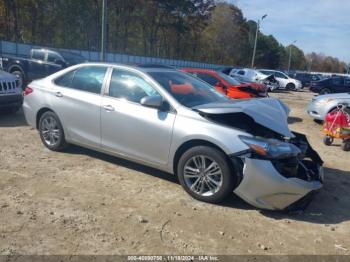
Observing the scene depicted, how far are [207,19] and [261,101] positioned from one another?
56124mm

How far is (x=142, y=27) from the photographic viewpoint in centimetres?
5084

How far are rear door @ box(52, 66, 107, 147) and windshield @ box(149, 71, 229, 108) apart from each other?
3.17 feet

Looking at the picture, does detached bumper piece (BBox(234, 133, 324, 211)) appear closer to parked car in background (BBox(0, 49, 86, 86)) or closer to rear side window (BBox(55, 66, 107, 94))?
Result: rear side window (BBox(55, 66, 107, 94))

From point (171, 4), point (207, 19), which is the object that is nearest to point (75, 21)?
point (171, 4)

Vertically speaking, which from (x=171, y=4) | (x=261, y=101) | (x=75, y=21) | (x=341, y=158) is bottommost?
(x=341, y=158)

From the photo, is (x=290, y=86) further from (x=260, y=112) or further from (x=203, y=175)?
(x=203, y=175)

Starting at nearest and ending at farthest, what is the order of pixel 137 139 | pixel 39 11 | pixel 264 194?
pixel 264 194 < pixel 137 139 < pixel 39 11

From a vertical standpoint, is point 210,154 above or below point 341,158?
above

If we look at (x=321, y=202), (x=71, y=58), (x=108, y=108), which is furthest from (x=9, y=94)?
(x=71, y=58)

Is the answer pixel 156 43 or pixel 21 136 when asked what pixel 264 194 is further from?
pixel 156 43

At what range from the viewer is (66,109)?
19.4 feet

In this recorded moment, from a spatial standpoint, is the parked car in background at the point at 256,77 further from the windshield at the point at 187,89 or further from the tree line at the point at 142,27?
the windshield at the point at 187,89

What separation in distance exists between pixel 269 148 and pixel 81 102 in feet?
9.73

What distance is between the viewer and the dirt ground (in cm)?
359
